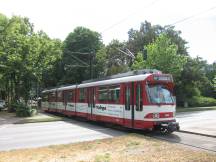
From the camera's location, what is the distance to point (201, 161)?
9562 mm

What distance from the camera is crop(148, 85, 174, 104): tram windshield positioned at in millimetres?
16688

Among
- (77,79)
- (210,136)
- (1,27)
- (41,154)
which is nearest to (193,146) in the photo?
(210,136)

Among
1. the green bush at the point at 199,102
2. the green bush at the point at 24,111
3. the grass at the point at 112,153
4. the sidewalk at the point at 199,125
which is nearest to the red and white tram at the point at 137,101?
the sidewalk at the point at 199,125

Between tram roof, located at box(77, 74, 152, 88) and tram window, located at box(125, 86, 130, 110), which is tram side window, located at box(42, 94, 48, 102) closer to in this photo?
tram roof, located at box(77, 74, 152, 88)

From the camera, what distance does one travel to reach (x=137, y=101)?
55.9 ft

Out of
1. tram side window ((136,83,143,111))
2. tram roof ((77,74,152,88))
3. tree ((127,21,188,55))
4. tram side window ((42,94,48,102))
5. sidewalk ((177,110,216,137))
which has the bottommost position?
sidewalk ((177,110,216,137))

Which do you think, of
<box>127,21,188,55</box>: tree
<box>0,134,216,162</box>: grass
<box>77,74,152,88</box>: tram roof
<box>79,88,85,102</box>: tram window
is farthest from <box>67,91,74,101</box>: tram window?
<box>127,21,188,55</box>: tree

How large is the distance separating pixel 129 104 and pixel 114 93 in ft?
6.86

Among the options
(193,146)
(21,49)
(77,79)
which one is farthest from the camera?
(77,79)

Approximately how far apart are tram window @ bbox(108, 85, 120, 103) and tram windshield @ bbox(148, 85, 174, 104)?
8.64 ft

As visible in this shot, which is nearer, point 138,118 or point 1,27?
point 138,118

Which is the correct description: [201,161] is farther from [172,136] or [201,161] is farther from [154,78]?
[154,78]

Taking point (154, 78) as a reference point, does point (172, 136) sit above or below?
below

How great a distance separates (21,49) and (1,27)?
7676 millimetres
